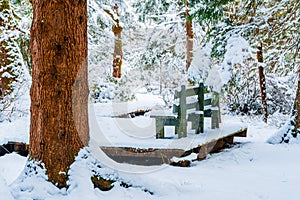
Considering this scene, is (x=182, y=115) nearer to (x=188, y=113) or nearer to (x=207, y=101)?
(x=188, y=113)

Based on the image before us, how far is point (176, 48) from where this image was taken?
40.3ft

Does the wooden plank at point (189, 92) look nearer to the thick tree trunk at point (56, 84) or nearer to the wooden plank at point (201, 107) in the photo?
the wooden plank at point (201, 107)

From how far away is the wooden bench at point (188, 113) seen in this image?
17.7ft

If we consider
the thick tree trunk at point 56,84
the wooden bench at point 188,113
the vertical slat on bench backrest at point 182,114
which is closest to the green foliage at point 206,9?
the wooden bench at point 188,113


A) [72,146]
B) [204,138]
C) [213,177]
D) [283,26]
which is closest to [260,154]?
[204,138]

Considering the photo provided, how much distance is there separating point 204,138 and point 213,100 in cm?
134

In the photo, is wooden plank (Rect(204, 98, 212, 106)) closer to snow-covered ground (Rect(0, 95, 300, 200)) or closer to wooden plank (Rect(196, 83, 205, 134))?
wooden plank (Rect(196, 83, 205, 134))

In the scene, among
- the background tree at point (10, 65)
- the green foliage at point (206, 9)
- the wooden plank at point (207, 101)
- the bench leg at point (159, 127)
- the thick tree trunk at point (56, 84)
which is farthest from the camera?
the background tree at point (10, 65)

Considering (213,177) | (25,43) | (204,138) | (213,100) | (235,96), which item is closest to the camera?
(213,177)

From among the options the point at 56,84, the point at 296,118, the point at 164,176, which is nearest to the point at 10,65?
the point at 56,84

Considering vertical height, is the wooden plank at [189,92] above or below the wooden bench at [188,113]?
above

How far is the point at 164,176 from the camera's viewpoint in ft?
14.3

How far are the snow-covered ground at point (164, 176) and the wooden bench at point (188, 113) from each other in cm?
41

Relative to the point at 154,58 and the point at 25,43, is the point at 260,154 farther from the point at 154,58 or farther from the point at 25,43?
the point at 25,43
